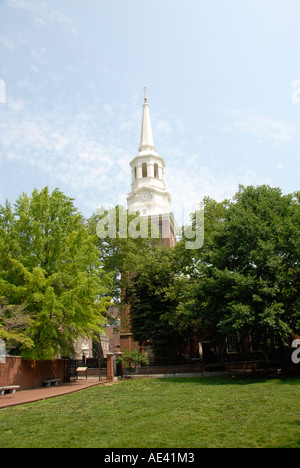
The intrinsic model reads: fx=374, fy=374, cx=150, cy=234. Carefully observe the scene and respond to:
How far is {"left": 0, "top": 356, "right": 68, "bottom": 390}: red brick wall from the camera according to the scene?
18.4m

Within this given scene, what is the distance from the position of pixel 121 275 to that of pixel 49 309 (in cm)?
1949

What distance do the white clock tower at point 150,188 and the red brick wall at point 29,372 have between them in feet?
85.7

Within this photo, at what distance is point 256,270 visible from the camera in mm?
20828

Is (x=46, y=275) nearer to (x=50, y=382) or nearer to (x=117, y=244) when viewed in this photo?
(x=50, y=382)

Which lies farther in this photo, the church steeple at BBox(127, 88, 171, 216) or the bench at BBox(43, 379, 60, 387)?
the church steeple at BBox(127, 88, 171, 216)

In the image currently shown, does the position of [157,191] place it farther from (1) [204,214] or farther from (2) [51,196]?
(2) [51,196]

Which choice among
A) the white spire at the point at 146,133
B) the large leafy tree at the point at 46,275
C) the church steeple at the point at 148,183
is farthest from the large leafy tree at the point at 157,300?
the white spire at the point at 146,133

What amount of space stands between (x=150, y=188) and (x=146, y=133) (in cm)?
914

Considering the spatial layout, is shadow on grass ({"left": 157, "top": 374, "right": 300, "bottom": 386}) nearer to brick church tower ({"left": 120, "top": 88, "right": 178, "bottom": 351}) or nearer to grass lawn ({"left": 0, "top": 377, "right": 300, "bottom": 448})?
grass lawn ({"left": 0, "top": 377, "right": 300, "bottom": 448})

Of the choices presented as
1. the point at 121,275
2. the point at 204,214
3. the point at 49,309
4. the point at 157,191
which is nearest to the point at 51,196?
the point at 49,309

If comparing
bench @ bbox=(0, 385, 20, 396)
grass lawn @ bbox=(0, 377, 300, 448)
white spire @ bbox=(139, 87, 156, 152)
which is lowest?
bench @ bbox=(0, 385, 20, 396)

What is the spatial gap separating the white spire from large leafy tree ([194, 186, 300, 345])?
94.8ft

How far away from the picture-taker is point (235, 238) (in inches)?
892

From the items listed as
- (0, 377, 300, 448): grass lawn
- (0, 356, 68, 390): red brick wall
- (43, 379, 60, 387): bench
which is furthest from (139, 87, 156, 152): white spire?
(0, 377, 300, 448): grass lawn
